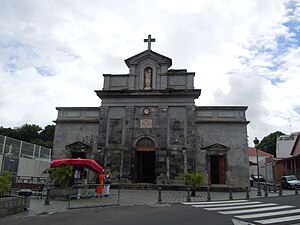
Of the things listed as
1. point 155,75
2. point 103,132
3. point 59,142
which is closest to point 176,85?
point 155,75

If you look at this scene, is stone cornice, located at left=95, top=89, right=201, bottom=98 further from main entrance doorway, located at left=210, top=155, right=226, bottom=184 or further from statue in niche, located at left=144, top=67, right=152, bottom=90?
main entrance doorway, located at left=210, top=155, right=226, bottom=184

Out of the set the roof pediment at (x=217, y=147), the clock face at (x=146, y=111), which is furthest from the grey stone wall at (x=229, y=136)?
the clock face at (x=146, y=111)

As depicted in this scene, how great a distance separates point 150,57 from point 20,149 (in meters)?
19.8

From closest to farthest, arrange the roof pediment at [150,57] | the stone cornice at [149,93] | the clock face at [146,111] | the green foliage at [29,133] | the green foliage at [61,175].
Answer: the green foliage at [61,175], the stone cornice at [149,93], the clock face at [146,111], the roof pediment at [150,57], the green foliage at [29,133]

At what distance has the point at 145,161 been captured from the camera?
2527 cm

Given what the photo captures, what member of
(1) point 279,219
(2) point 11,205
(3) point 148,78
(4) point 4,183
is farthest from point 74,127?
(1) point 279,219

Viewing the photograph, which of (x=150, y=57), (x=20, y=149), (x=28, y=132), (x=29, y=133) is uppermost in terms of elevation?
(x=150, y=57)

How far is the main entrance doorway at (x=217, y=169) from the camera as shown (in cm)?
2342

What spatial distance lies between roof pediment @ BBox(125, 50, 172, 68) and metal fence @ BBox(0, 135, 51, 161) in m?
15.8

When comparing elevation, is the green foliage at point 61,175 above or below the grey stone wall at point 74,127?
below

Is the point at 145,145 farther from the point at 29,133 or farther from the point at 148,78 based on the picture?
the point at 29,133

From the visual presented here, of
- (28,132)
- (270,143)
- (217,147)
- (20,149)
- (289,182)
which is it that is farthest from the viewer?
(270,143)

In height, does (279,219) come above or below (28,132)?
below

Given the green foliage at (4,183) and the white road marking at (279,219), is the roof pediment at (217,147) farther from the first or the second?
the green foliage at (4,183)
